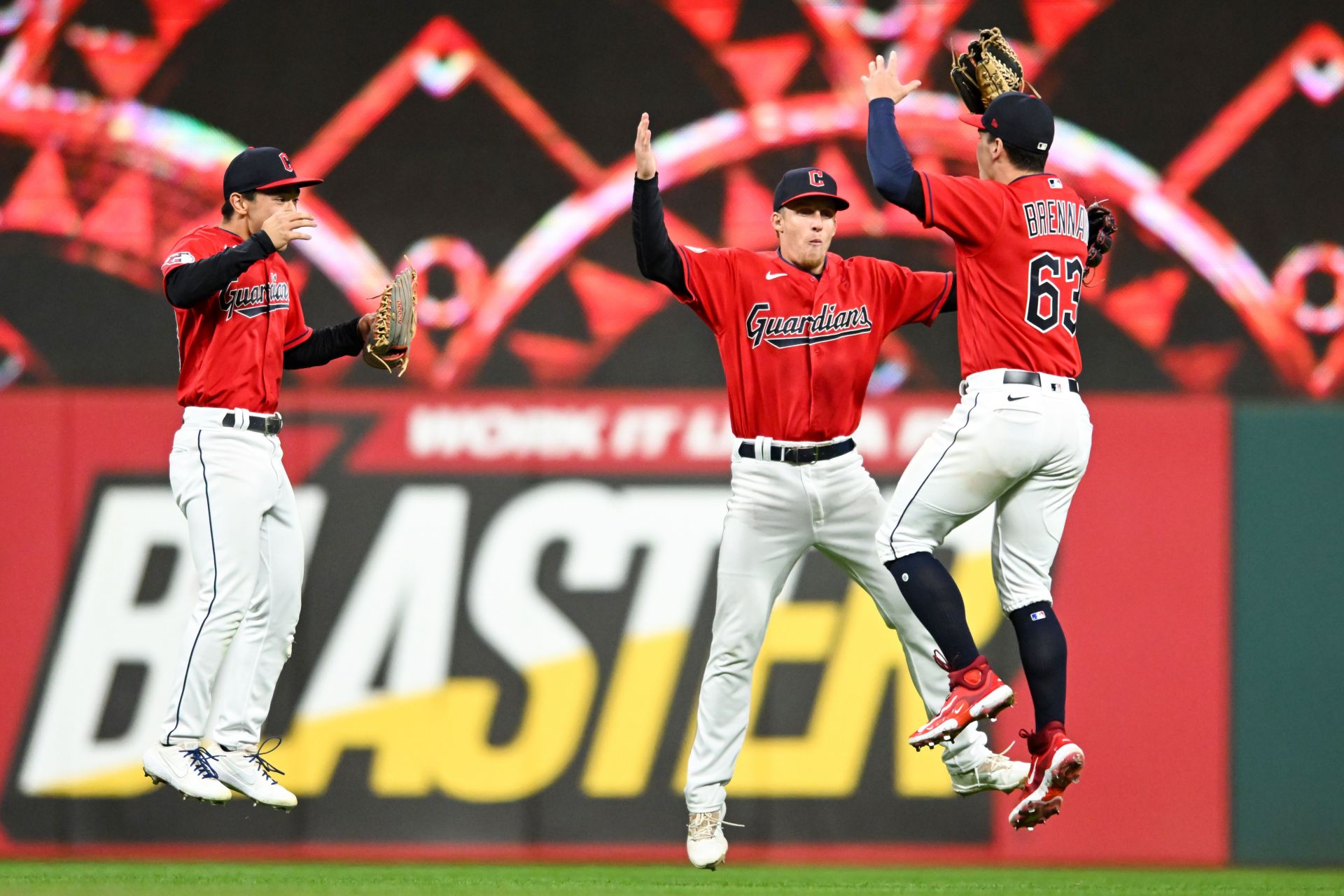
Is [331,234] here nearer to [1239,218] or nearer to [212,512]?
[212,512]

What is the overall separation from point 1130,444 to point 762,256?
2.61 metres

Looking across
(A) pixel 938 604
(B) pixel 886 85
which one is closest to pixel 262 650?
(A) pixel 938 604

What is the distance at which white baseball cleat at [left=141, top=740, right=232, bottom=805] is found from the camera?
14.8ft

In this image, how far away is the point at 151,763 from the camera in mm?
4570

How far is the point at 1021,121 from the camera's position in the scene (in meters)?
4.25

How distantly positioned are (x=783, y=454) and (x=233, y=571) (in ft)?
5.29

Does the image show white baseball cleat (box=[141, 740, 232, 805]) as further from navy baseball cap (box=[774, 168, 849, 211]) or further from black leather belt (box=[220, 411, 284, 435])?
navy baseball cap (box=[774, 168, 849, 211])

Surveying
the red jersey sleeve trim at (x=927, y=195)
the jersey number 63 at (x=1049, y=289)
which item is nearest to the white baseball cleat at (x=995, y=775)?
the jersey number 63 at (x=1049, y=289)

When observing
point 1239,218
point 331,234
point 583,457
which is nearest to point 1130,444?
point 1239,218

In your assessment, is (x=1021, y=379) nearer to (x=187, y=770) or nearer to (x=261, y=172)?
(x=261, y=172)

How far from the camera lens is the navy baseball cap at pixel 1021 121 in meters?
4.25

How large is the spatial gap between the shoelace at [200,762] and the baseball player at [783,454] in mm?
1368

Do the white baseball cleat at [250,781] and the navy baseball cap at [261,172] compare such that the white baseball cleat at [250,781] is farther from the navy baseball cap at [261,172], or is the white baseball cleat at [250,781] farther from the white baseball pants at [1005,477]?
the white baseball pants at [1005,477]

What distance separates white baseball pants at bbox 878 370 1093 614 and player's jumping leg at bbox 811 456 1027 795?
1.35 feet
